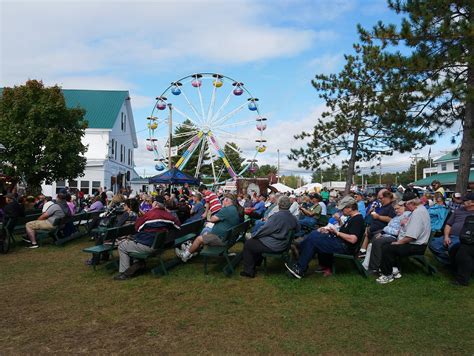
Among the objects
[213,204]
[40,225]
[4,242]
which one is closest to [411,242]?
[213,204]

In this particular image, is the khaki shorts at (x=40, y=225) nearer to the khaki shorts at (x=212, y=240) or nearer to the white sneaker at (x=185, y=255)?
the white sneaker at (x=185, y=255)

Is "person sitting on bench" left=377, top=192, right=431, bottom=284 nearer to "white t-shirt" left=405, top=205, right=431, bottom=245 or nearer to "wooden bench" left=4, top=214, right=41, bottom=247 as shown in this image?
"white t-shirt" left=405, top=205, right=431, bottom=245

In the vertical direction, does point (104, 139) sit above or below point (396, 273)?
above

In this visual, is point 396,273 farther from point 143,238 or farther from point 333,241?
point 143,238

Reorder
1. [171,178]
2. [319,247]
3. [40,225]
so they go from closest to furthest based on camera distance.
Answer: [319,247] → [40,225] → [171,178]

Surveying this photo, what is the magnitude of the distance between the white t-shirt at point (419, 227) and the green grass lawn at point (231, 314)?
656 mm

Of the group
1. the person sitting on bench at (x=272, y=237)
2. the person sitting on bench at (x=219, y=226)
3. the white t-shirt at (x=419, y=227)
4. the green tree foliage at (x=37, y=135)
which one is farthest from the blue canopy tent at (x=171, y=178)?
the white t-shirt at (x=419, y=227)

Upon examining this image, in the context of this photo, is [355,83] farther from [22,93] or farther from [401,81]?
[22,93]

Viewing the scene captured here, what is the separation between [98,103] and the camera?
3759 cm

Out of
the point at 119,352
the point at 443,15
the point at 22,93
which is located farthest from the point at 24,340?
the point at 22,93

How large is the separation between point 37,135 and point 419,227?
18.7m

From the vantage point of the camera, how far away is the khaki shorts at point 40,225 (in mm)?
10297

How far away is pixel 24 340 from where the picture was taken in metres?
4.40

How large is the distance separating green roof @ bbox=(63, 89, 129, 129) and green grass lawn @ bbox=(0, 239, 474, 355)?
29688 millimetres
